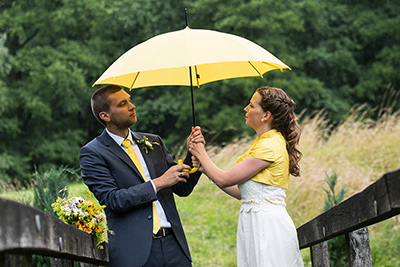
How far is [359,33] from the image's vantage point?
21.1 meters

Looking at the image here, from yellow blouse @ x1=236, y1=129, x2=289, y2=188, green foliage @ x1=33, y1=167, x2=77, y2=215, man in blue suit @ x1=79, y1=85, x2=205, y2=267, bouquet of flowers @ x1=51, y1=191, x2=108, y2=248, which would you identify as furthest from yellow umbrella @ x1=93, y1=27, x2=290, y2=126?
green foliage @ x1=33, y1=167, x2=77, y2=215

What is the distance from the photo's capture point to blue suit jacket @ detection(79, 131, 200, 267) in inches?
116

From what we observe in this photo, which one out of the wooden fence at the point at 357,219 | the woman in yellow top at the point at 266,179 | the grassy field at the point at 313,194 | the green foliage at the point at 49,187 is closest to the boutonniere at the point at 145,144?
the woman in yellow top at the point at 266,179

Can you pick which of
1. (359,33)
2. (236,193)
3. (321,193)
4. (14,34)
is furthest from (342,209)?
(14,34)

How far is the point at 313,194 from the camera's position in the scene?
7.80 meters

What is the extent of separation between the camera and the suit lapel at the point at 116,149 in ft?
10.2

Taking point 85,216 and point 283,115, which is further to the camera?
point 283,115

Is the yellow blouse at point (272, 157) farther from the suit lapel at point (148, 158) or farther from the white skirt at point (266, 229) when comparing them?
the suit lapel at point (148, 158)

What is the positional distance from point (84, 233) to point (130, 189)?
17.1 inches

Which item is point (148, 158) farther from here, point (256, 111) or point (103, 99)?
point (256, 111)

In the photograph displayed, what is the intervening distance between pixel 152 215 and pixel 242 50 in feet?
3.66

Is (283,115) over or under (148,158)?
over

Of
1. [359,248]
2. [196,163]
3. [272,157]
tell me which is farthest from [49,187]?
[359,248]

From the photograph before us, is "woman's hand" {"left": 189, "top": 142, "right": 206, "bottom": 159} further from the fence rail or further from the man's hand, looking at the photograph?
the fence rail
